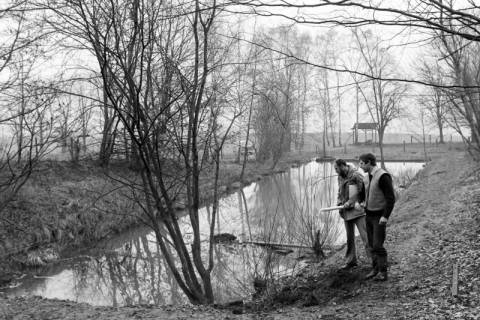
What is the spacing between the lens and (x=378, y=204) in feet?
19.7

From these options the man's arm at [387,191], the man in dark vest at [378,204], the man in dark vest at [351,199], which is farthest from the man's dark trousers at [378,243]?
the man in dark vest at [351,199]

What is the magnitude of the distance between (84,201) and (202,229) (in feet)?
13.1

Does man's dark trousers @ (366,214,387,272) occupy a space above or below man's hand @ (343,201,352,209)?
below

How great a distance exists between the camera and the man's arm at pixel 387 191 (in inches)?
231

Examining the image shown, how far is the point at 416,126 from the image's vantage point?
2207 inches

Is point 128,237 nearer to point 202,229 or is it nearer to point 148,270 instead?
point 202,229

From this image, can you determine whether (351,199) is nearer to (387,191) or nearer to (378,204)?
(378,204)

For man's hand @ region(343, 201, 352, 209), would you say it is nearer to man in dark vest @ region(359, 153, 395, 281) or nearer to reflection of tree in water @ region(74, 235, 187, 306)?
man in dark vest @ region(359, 153, 395, 281)

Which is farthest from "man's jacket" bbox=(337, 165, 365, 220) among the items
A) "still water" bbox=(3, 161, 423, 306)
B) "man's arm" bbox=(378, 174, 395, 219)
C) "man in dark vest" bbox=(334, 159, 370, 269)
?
"man's arm" bbox=(378, 174, 395, 219)

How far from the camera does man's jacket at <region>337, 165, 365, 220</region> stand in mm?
6777

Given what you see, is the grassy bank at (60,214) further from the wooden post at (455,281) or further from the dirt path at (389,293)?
the wooden post at (455,281)

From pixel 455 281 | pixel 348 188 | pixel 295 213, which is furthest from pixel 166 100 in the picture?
pixel 295 213

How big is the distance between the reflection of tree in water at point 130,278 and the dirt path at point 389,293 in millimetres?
2367

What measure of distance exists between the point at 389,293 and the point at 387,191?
49.4 inches
